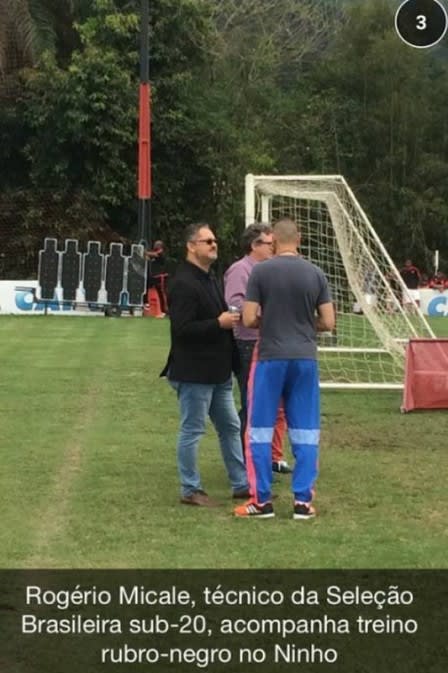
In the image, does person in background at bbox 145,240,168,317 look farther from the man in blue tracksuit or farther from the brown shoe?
the man in blue tracksuit

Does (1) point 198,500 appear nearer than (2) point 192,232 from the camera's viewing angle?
No

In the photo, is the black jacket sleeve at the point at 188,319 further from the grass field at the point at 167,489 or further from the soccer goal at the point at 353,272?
the soccer goal at the point at 353,272

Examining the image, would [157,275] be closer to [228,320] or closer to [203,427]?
[203,427]

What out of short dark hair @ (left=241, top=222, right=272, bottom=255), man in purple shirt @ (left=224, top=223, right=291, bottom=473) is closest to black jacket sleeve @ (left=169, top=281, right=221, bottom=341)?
man in purple shirt @ (left=224, top=223, right=291, bottom=473)

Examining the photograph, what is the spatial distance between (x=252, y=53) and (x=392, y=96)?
24.7 ft

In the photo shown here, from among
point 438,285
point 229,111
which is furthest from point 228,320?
point 229,111

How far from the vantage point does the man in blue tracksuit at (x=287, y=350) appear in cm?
780

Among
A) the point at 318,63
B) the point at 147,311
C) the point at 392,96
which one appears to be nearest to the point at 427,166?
the point at 392,96

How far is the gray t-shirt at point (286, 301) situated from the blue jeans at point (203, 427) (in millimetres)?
650

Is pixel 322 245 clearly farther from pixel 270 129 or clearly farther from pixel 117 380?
pixel 270 129

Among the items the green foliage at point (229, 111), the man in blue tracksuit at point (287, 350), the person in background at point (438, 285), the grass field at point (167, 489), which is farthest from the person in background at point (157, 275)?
the man in blue tracksuit at point (287, 350)

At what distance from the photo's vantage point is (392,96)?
51156mm

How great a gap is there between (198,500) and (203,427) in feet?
1.67

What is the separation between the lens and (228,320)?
8.00 m
